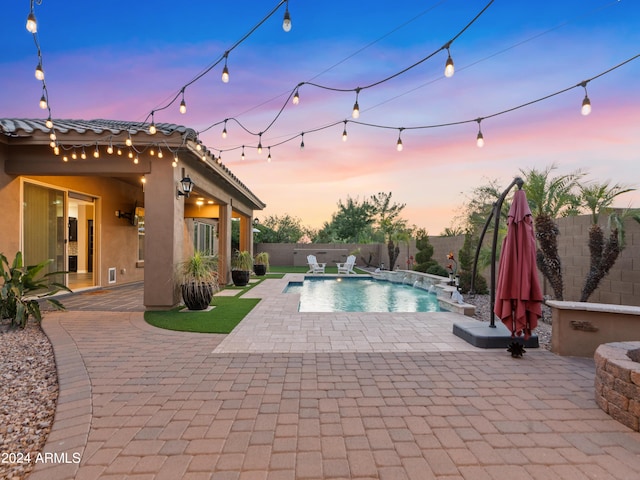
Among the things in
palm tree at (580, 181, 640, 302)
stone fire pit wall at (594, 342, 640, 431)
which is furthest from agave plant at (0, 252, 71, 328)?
palm tree at (580, 181, 640, 302)

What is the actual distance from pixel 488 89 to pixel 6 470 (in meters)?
8.68

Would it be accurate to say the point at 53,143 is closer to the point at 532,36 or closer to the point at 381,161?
the point at 532,36

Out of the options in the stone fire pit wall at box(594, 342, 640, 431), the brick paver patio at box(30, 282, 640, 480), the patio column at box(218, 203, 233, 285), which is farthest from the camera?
the patio column at box(218, 203, 233, 285)

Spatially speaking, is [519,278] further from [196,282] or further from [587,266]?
[196,282]

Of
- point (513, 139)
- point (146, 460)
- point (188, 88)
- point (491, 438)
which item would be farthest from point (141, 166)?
point (513, 139)

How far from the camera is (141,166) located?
6227 millimetres

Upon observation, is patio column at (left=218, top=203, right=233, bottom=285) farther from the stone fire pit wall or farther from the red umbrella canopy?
the stone fire pit wall

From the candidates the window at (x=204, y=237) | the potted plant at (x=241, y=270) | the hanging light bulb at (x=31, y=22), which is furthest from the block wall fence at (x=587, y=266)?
the window at (x=204, y=237)

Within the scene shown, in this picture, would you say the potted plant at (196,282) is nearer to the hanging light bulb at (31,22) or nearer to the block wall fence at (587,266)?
the hanging light bulb at (31,22)

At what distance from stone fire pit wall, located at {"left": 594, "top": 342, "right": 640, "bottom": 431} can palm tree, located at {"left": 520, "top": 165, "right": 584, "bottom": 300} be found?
3980 millimetres

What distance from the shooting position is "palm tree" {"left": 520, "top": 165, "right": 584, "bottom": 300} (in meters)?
Answer: 6.23

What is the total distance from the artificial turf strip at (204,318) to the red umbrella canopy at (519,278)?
367cm

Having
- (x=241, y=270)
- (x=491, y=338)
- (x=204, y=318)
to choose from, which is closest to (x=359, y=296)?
(x=241, y=270)

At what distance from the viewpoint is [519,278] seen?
3.69 m
